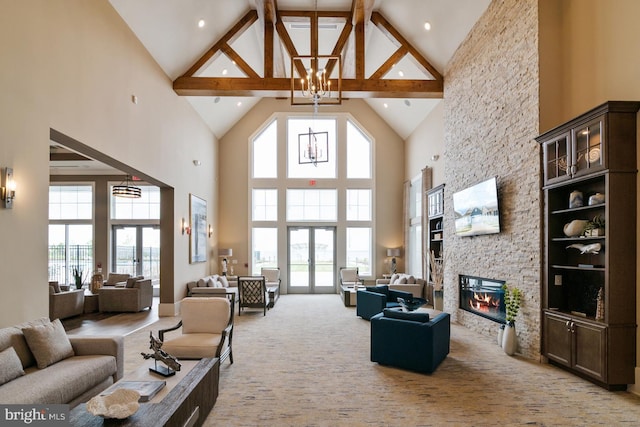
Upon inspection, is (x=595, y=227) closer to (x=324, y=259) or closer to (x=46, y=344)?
(x=46, y=344)

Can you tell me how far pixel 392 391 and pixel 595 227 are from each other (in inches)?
119

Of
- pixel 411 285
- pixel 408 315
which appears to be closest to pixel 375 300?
pixel 411 285

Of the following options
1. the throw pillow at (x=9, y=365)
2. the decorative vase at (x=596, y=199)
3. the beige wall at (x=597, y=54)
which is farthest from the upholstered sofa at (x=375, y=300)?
the throw pillow at (x=9, y=365)

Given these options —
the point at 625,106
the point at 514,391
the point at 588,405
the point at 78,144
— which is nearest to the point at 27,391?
the point at 78,144

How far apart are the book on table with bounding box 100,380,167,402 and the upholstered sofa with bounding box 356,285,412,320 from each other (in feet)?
18.1

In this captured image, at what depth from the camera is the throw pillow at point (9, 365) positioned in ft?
10.7

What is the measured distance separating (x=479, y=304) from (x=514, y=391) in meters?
3.07

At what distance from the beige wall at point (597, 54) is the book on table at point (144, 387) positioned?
15.7ft

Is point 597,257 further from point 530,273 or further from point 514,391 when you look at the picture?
point 514,391

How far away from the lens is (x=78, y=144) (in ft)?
17.5

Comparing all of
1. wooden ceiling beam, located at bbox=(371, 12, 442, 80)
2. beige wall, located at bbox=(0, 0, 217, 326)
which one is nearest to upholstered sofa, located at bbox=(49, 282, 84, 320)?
beige wall, located at bbox=(0, 0, 217, 326)

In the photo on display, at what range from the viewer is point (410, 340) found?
506cm

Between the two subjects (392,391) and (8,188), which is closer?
(8,188)

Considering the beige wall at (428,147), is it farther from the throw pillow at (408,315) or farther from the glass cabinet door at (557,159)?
the throw pillow at (408,315)
